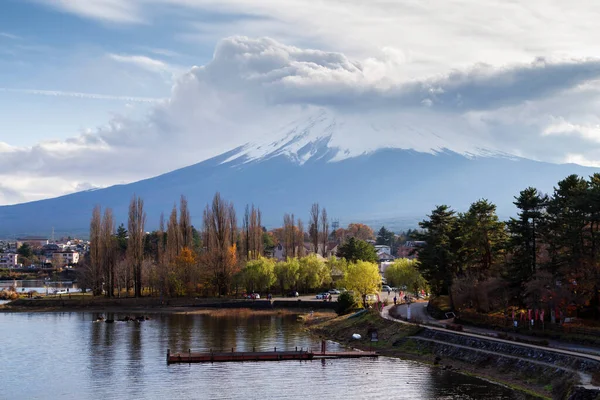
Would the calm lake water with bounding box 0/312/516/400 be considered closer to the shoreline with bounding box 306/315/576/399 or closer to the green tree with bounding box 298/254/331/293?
the shoreline with bounding box 306/315/576/399

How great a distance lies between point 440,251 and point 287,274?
3613 centimetres

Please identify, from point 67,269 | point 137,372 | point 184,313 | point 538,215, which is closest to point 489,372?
point 538,215

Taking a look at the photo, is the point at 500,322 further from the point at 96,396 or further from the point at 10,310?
the point at 10,310

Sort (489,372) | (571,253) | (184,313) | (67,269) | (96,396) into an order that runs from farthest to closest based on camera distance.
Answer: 1. (67,269)
2. (184,313)
3. (571,253)
4. (489,372)
5. (96,396)

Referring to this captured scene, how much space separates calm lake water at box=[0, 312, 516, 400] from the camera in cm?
3869

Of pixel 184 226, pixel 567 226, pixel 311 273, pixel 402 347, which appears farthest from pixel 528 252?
pixel 184 226

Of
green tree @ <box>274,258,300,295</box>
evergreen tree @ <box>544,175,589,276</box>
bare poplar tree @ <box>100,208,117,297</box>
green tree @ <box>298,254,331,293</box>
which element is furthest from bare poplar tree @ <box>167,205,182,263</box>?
evergreen tree @ <box>544,175,589,276</box>

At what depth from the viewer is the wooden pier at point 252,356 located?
48062mm

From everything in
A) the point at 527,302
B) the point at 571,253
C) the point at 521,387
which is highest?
the point at 571,253

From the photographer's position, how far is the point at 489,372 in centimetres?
4281

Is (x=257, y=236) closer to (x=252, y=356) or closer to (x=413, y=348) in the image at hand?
(x=413, y=348)

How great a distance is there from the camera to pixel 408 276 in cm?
8138

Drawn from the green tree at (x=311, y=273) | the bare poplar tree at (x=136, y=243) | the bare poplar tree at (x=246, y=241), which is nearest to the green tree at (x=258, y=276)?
the green tree at (x=311, y=273)

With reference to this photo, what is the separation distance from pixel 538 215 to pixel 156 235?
93965 mm
